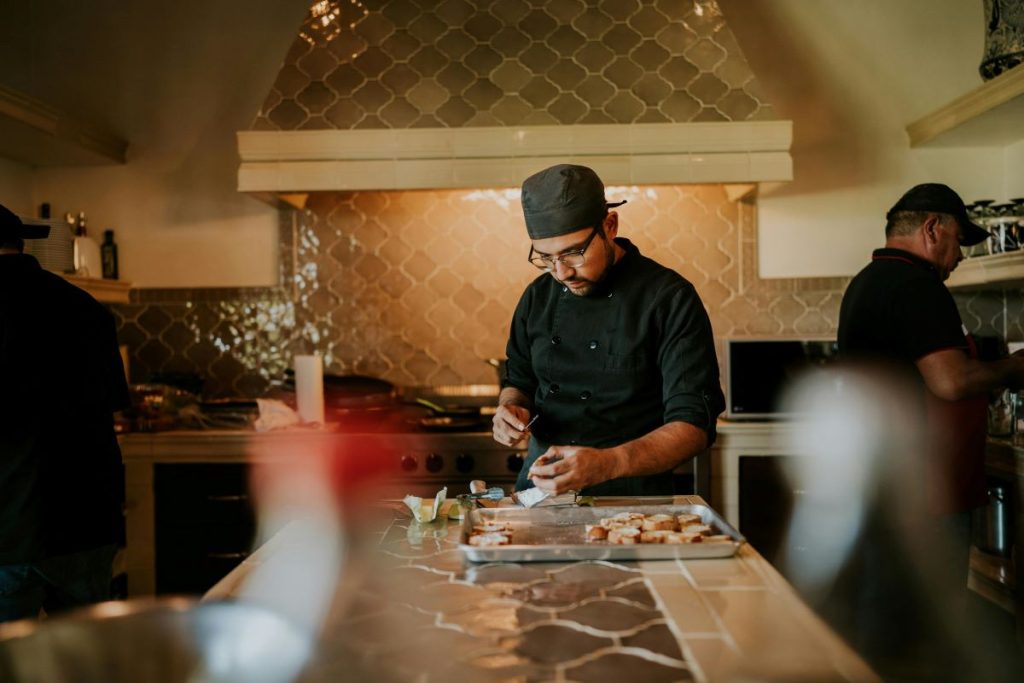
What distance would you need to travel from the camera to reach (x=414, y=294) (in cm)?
394

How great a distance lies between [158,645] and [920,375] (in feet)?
7.92

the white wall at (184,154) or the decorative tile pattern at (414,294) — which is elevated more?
the white wall at (184,154)

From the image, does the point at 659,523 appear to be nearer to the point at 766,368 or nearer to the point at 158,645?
the point at 158,645

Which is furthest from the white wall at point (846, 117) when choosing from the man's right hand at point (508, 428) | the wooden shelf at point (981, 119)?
the man's right hand at point (508, 428)

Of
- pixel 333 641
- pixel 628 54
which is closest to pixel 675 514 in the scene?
pixel 333 641

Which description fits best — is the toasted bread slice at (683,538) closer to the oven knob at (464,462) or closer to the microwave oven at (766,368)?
the oven knob at (464,462)

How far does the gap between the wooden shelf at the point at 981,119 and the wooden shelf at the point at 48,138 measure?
350cm

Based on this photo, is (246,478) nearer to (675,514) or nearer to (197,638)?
(675,514)

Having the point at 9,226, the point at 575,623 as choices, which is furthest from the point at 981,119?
the point at 9,226

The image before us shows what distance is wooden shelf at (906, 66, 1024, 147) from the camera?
2.97 metres

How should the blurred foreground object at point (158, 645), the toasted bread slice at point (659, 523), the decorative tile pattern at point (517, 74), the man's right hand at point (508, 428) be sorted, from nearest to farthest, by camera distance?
the blurred foreground object at point (158, 645)
the toasted bread slice at point (659, 523)
the man's right hand at point (508, 428)
the decorative tile pattern at point (517, 74)

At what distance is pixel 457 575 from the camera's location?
139cm

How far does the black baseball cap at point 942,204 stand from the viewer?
2.69 m

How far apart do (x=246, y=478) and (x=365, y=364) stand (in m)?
0.84
